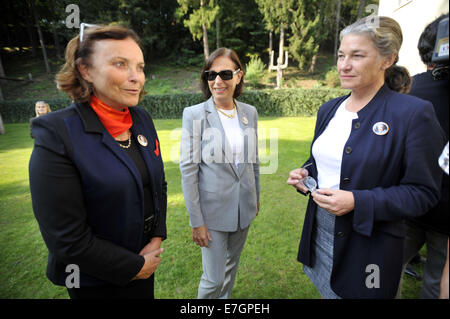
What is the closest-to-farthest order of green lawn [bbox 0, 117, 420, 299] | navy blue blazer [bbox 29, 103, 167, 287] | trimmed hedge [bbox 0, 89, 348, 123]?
navy blue blazer [bbox 29, 103, 167, 287]
green lawn [bbox 0, 117, 420, 299]
trimmed hedge [bbox 0, 89, 348, 123]

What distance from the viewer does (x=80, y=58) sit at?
1444 millimetres

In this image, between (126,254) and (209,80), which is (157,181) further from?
(209,80)

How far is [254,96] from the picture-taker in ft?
66.5

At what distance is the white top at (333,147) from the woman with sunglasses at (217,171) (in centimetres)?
77

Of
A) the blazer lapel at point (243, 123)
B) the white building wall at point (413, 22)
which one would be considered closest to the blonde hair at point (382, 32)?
the blazer lapel at point (243, 123)

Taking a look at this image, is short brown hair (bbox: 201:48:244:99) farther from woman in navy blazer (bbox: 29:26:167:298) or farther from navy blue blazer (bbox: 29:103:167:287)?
navy blue blazer (bbox: 29:103:167:287)

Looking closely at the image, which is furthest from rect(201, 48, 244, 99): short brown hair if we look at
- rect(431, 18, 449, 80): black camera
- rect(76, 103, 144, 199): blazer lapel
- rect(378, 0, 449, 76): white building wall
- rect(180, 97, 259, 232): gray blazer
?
rect(378, 0, 449, 76): white building wall

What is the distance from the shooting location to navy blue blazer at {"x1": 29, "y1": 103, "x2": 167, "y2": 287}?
1.27 m

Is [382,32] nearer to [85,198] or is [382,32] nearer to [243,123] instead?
[243,123]

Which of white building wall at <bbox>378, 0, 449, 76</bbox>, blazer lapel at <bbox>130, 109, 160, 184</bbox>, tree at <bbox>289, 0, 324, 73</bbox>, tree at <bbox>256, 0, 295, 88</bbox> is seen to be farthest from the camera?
tree at <bbox>289, 0, 324, 73</bbox>

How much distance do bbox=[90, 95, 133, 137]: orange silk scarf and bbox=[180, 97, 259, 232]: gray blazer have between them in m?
0.70

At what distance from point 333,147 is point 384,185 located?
42cm

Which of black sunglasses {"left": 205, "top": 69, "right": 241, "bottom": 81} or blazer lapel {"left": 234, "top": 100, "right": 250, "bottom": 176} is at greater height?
black sunglasses {"left": 205, "top": 69, "right": 241, "bottom": 81}

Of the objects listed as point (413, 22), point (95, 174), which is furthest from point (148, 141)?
point (413, 22)
